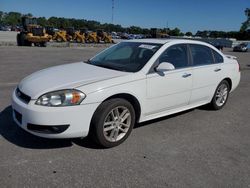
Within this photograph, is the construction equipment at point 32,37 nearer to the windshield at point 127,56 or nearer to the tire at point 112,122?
the windshield at point 127,56

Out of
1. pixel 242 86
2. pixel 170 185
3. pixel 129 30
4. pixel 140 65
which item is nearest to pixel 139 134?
pixel 140 65

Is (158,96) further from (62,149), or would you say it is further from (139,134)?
(62,149)

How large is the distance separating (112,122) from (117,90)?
0.45 metres

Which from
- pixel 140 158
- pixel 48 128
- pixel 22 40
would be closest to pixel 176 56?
pixel 140 158

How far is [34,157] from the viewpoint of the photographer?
3363mm

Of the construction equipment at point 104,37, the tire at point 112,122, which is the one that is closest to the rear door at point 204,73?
the tire at point 112,122

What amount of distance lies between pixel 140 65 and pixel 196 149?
149 cm

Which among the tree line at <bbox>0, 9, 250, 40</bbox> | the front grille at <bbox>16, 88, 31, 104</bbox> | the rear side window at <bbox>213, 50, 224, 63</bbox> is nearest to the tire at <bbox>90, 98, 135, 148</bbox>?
the front grille at <bbox>16, 88, 31, 104</bbox>

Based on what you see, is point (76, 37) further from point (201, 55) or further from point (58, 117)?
point (58, 117)

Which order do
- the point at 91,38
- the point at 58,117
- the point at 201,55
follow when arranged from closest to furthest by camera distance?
the point at 58,117 → the point at 201,55 → the point at 91,38

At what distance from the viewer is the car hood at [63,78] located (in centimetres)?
346

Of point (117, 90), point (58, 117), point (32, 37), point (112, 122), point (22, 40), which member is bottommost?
point (112, 122)

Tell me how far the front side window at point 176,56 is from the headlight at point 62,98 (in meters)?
1.60

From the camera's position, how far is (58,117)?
326cm
